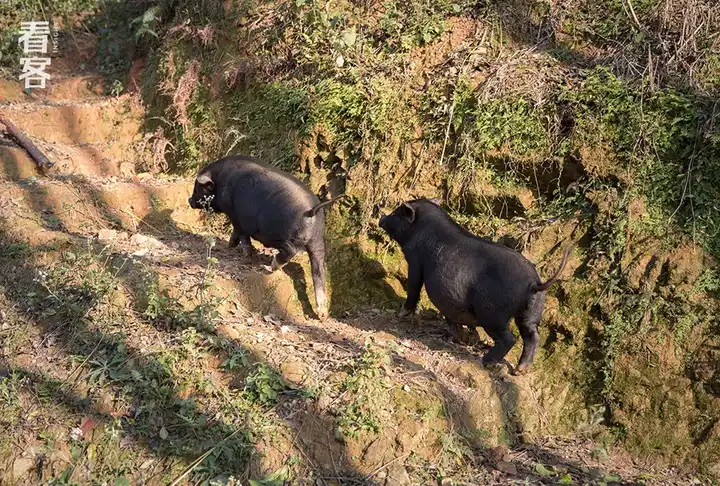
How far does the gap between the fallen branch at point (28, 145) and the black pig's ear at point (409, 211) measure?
550 centimetres

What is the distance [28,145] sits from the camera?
33.2 feet

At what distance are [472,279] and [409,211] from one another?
1.18 meters

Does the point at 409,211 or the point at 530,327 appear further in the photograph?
the point at 409,211

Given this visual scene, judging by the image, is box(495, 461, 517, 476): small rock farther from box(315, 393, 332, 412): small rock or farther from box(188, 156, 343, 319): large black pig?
box(188, 156, 343, 319): large black pig

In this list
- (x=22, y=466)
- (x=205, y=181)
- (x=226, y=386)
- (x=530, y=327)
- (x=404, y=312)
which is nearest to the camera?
(x=22, y=466)

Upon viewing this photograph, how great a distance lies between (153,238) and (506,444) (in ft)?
15.3

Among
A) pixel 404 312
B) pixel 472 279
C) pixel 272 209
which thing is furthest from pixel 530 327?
pixel 272 209

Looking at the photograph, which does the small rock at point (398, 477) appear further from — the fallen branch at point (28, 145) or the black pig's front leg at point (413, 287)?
the fallen branch at point (28, 145)

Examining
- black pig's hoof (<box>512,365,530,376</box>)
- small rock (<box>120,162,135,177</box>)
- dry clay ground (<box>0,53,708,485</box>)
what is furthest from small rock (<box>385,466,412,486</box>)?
small rock (<box>120,162,135,177</box>)

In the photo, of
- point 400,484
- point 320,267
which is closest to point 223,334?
point 320,267

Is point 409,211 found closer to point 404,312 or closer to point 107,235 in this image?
point 404,312

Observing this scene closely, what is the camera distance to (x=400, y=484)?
17.3ft

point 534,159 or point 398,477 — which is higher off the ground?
point 534,159

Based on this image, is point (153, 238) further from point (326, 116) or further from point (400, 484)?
point (400, 484)
